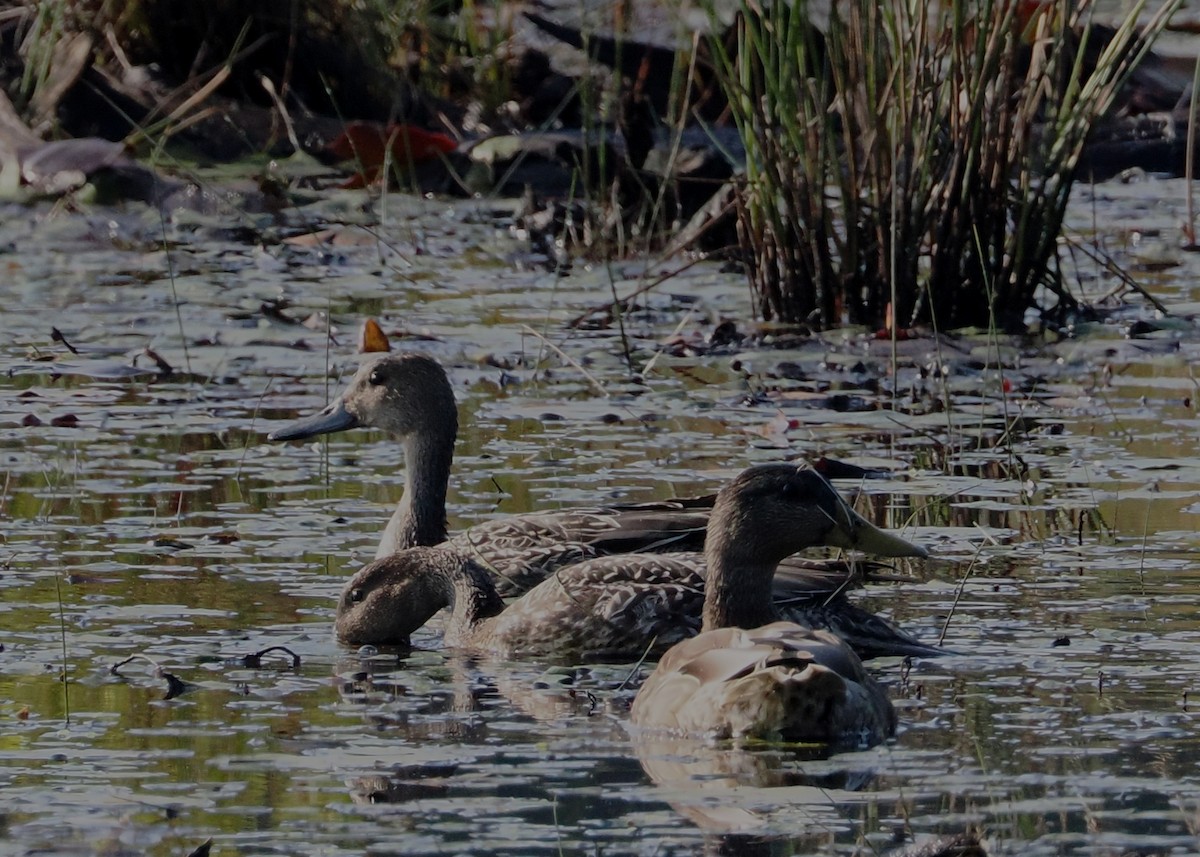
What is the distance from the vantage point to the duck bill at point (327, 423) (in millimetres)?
7863

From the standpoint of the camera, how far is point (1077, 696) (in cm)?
550

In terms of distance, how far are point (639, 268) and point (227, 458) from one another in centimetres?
462

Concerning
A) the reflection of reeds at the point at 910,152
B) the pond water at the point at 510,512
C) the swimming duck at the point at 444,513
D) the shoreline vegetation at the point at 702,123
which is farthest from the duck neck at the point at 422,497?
the reflection of reeds at the point at 910,152

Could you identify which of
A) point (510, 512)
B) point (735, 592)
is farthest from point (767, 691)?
point (510, 512)

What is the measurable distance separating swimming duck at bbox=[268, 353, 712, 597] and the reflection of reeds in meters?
2.25

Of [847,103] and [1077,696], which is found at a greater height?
[847,103]

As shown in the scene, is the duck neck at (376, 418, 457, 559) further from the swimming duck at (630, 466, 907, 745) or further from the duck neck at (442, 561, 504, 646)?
the swimming duck at (630, 466, 907, 745)

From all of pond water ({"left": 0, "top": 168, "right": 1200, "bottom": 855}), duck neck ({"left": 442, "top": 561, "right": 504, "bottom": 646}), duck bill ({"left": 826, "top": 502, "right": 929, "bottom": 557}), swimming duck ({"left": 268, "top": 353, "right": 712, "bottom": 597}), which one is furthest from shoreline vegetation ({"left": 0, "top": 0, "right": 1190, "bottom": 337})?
duck neck ({"left": 442, "top": 561, "right": 504, "bottom": 646})

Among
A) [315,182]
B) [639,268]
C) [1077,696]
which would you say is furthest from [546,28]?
[1077,696]

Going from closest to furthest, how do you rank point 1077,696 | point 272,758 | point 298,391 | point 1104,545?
point 272,758 < point 1077,696 < point 1104,545 < point 298,391

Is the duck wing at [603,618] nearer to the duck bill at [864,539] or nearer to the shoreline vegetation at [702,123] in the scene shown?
the duck bill at [864,539]

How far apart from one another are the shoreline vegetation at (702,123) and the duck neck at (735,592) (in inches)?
92.5

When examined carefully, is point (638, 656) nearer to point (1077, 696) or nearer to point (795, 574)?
point (795, 574)

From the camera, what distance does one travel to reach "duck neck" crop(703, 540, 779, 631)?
612 cm
